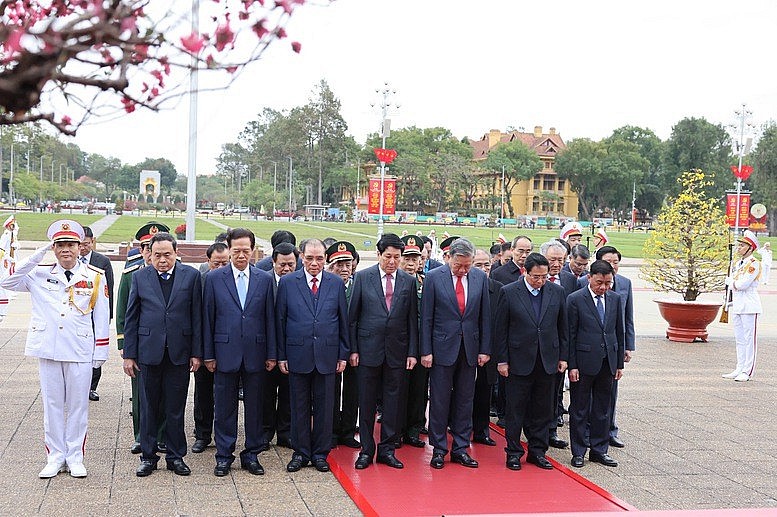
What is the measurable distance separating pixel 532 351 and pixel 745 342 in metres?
4.95

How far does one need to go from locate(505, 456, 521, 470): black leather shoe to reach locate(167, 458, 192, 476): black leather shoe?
7.73 feet

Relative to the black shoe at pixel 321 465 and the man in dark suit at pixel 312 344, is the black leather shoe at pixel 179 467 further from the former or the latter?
the black shoe at pixel 321 465

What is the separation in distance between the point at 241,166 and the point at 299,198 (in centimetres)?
2750

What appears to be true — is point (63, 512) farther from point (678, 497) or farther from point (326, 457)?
point (678, 497)

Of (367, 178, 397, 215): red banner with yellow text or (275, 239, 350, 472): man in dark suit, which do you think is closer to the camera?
(275, 239, 350, 472): man in dark suit

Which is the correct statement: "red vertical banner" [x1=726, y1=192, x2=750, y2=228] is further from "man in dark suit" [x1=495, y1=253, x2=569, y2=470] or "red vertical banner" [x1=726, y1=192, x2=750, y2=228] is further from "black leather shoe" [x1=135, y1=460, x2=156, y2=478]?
"black leather shoe" [x1=135, y1=460, x2=156, y2=478]

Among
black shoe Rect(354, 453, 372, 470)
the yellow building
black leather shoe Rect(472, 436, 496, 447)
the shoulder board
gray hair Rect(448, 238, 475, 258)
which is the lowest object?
black leather shoe Rect(472, 436, 496, 447)

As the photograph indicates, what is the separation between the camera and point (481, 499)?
5285mm

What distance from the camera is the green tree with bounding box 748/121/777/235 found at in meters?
67.6

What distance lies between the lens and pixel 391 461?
6.01 m

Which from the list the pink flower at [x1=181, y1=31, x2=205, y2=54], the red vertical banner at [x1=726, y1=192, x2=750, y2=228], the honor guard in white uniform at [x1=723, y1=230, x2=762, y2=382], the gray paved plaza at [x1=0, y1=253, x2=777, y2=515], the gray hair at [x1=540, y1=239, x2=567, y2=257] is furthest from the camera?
the red vertical banner at [x1=726, y1=192, x2=750, y2=228]

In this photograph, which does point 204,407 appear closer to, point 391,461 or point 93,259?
point 391,461

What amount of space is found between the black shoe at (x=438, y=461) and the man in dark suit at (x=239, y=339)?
1272mm

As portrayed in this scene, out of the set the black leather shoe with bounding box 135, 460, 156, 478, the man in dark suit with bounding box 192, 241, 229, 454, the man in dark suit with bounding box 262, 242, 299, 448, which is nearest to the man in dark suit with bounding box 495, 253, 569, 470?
the man in dark suit with bounding box 262, 242, 299, 448
